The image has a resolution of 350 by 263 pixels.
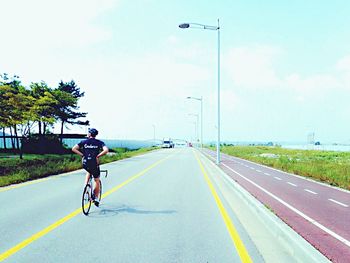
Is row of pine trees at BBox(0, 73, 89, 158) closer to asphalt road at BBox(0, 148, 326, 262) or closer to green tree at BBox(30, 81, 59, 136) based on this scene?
green tree at BBox(30, 81, 59, 136)

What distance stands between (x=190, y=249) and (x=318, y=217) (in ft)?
12.4

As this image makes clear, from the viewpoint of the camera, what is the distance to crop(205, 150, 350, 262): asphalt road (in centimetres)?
537

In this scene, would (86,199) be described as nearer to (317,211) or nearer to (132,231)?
(132,231)

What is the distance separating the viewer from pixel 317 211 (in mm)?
8156

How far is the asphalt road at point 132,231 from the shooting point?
498 centimetres

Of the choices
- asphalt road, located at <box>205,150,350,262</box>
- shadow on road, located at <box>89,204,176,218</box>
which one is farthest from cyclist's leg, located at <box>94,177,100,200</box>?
asphalt road, located at <box>205,150,350,262</box>

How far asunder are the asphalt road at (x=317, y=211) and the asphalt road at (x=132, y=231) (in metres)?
0.64

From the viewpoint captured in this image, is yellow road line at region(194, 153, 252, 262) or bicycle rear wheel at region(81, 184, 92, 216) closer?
yellow road line at region(194, 153, 252, 262)

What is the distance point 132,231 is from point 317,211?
4829mm

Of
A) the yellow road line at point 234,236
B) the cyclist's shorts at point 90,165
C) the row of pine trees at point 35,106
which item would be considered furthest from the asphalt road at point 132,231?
the row of pine trees at point 35,106

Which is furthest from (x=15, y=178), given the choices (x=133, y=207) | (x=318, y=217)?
(x=318, y=217)

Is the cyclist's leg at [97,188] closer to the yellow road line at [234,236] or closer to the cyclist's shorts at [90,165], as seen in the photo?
the cyclist's shorts at [90,165]

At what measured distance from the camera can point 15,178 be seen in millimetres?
14031

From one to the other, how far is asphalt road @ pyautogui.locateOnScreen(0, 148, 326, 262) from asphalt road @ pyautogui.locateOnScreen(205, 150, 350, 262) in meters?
0.64
